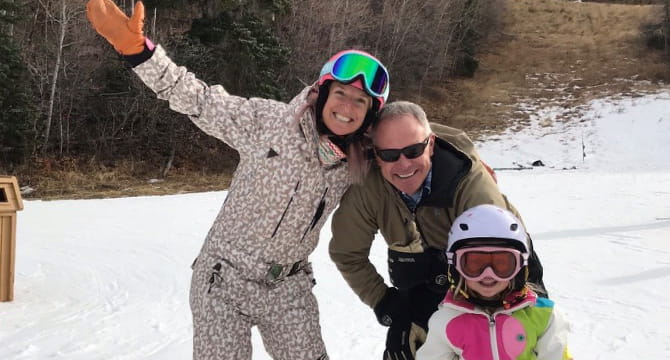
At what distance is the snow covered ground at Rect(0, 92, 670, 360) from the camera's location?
4.22 metres

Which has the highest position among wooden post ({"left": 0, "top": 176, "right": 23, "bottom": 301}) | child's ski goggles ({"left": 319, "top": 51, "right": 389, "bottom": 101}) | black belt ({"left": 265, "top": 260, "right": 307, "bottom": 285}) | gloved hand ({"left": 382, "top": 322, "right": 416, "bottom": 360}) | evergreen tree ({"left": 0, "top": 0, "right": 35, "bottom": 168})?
child's ski goggles ({"left": 319, "top": 51, "right": 389, "bottom": 101})

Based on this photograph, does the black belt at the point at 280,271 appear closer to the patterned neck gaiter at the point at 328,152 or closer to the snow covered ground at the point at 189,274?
the patterned neck gaiter at the point at 328,152

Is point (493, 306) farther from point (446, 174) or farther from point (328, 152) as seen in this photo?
point (328, 152)

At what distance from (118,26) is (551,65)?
32.8m

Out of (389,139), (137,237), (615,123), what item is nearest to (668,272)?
(389,139)

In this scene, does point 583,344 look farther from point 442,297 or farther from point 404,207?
point 404,207

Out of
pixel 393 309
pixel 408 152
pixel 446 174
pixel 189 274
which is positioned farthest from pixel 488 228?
pixel 189 274

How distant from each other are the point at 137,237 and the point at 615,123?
21.6 metres

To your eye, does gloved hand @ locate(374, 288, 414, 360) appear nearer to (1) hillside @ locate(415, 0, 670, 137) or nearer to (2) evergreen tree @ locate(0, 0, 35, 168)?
(2) evergreen tree @ locate(0, 0, 35, 168)

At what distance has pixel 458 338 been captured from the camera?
2082 millimetres

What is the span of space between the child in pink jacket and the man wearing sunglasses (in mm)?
169

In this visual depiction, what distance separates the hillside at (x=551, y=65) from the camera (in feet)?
90.7

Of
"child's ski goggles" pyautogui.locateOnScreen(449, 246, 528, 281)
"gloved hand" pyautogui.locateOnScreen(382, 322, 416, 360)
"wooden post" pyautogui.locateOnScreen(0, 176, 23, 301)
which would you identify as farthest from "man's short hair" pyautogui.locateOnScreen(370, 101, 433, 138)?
"wooden post" pyautogui.locateOnScreen(0, 176, 23, 301)

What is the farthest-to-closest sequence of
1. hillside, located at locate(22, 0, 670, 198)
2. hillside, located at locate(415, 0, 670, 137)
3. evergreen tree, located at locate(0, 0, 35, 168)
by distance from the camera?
hillside, located at locate(415, 0, 670, 137) → hillside, located at locate(22, 0, 670, 198) → evergreen tree, located at locate(0, 0, 35, 168)
